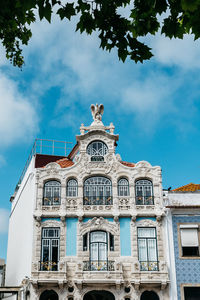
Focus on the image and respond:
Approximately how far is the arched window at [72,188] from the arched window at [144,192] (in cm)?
390

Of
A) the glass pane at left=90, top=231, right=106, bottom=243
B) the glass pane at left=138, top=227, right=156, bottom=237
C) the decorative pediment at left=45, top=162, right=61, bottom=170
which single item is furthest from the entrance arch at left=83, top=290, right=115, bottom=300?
the decorative pediment at left=45, top=162, right=61, bottom=170

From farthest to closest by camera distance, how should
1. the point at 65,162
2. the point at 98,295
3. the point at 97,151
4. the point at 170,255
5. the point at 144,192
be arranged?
the point at 65,162, the point at 97,151, the point at 144,192, the point at 170,255, the point at 98,295

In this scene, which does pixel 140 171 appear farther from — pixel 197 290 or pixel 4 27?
pixel 4 27

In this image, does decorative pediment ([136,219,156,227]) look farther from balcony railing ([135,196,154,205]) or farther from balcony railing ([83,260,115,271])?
balcony railing ([83,260,115,271])

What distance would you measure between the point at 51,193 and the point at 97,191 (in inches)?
116

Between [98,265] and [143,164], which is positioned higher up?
[143,164]

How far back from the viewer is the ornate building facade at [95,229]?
22.2m

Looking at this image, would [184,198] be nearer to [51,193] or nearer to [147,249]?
[147,249]

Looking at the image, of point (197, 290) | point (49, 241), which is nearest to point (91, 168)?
point (49, 241)

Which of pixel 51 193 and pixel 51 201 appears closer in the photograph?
pixel 51 201

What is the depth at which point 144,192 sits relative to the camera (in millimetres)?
24641

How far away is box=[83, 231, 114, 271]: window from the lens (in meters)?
22.6

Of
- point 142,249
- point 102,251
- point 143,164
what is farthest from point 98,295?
point 143,164

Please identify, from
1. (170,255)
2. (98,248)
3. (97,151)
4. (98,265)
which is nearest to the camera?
(98,265)
